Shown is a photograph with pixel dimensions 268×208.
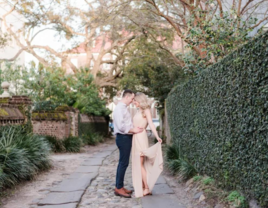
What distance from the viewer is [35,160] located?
9.04 m

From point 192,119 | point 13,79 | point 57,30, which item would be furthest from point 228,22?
point 13,79

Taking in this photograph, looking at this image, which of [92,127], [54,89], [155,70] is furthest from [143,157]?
[92,127]

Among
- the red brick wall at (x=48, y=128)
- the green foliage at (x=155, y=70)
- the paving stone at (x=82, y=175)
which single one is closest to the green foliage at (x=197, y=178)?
the paving stone at (x=82, y=175)

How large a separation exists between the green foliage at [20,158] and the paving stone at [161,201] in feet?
9.03

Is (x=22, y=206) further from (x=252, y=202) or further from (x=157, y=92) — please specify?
(x=157, y=92)

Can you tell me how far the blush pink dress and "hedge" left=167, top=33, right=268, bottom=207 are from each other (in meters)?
1.00

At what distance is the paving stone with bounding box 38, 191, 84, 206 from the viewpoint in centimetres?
610

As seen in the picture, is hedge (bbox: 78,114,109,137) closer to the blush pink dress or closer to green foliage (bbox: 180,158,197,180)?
green foliage (bbox: 180,158,197,180)

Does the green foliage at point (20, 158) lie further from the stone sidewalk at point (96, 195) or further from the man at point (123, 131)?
the man at point (123, 131)

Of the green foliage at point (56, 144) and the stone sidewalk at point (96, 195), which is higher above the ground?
the green foliage at point (56, 144)

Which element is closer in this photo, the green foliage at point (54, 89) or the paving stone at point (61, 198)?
the paving stone at point (61, 198)

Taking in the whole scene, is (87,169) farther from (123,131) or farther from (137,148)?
(123,131)

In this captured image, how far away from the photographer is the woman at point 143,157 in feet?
21.2

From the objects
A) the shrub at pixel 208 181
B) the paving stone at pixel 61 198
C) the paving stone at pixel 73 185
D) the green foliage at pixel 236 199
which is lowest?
the paving stone at pixel 73 185
